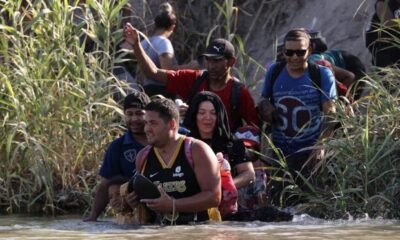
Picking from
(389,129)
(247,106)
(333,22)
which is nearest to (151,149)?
(247,106)

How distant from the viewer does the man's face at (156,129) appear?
9211 millimetres

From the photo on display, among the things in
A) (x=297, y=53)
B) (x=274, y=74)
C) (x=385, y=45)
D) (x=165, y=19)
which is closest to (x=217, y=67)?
(x=274, y=74)

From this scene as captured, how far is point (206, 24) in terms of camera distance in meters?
14.9

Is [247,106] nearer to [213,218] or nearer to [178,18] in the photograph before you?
[213,218]

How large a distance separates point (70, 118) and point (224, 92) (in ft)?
4.81

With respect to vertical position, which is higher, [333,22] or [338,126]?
[333,22]

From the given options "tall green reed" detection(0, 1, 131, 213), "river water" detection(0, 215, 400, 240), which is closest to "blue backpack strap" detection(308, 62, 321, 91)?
"river water" detection(0, 215, 400, 240)

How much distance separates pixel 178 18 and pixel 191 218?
18.9ft

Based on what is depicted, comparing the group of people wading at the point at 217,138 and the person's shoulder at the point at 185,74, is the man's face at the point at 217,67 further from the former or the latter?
the person's shoulder at the point at 185,74

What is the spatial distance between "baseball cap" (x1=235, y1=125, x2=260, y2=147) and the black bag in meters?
1.27

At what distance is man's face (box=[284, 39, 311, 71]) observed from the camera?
10.2 m

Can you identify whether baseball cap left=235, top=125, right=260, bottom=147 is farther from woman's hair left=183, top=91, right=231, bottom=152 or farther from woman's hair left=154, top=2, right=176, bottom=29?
woman's hair left=154, top=2, right=176, bottom=29

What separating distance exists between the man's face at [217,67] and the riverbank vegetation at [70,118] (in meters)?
0.95

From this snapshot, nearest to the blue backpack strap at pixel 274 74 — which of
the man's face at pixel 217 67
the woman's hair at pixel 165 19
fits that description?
the man's face at pixel 217 67
